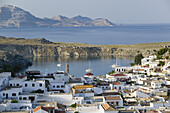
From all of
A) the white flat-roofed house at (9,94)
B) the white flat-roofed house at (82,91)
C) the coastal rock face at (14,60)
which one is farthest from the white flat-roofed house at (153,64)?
the coastal rock face at (14,60)

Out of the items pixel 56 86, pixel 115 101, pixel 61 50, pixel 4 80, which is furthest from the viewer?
pixel 61 50

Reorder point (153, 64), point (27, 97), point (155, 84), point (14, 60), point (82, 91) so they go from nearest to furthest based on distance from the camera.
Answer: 1. point (27, 97)
2. point (82, 91)
3. point (155, 84)
4. point (153, 64)
5. point (14, 60)

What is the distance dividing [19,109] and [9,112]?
5.10ft

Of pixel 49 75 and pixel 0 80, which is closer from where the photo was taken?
pixel 0 80

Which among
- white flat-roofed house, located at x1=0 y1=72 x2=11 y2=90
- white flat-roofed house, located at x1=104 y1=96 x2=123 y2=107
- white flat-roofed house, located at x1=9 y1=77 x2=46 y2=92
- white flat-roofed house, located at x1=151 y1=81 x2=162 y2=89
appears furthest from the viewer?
white flat-roofed house, located at x1=151 y1=81 x2=162 y2=89

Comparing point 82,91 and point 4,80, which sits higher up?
point 4,80

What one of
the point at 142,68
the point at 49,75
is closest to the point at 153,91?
the point at 49,75

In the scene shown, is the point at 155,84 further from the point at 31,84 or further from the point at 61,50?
the point at 61,50

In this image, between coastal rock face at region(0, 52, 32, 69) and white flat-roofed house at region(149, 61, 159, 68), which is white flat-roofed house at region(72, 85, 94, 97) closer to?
white flat-roofed house at region(149, 61, 159, 68)

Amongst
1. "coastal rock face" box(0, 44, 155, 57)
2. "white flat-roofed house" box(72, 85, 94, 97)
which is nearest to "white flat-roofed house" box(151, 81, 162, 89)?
"white flat-roofed house" box(72, 85, 94, 97)

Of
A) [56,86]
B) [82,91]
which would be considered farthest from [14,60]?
[82,91]

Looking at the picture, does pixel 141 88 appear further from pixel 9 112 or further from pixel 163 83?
pixel 9 112

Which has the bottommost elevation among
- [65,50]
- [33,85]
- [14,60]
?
[14,60]

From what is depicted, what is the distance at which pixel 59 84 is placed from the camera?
30.0 metres
